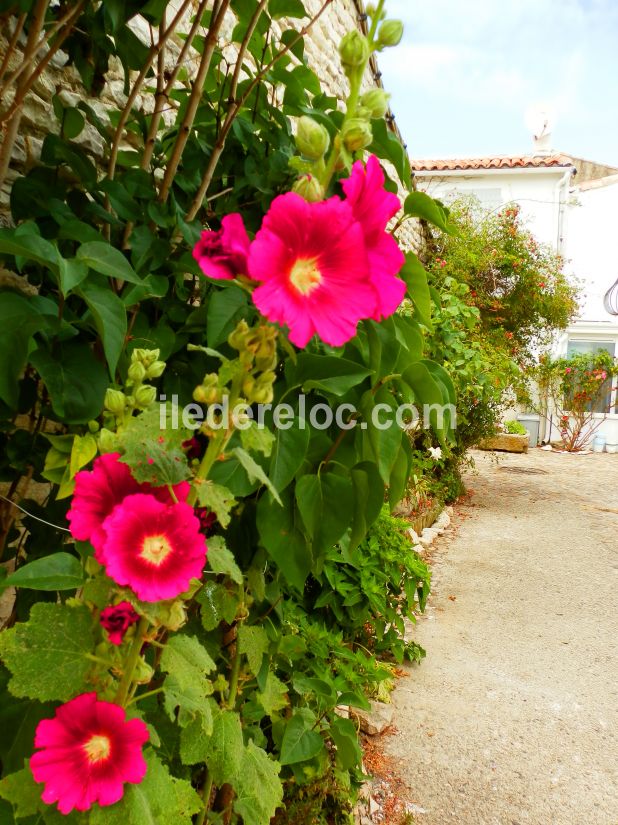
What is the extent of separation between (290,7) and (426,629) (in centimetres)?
303

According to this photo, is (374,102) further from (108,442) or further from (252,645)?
(252,645)

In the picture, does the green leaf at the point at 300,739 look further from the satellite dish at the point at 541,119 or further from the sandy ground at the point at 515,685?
the satellite dish at the point at 541,119

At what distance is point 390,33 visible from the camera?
834mm

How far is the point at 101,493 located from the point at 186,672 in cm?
27

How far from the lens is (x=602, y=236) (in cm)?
1407

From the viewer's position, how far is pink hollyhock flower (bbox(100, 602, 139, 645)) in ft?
2.14

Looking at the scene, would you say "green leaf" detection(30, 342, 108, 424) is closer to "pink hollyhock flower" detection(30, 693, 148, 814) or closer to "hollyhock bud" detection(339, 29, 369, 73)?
"pink hollyhock flower" detection(30, 693, 148, 814)

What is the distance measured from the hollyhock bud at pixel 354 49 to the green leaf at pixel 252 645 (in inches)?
38.5

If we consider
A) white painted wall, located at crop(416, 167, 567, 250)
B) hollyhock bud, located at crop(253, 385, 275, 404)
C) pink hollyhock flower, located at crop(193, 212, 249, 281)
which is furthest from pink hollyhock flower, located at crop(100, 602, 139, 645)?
white painted wall, located at crop(416, 167, 567, 250)

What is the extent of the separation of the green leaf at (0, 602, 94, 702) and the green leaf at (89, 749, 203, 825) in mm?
124

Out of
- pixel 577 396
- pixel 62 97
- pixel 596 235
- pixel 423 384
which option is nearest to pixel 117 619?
pixel 423 384

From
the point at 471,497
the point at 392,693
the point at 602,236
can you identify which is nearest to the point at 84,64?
the point at 392,693

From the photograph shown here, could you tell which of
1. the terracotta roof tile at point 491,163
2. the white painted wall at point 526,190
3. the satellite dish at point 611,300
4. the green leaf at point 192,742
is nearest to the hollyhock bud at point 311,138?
the green leaf at point 192,742

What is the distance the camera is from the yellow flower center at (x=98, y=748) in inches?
25.3
